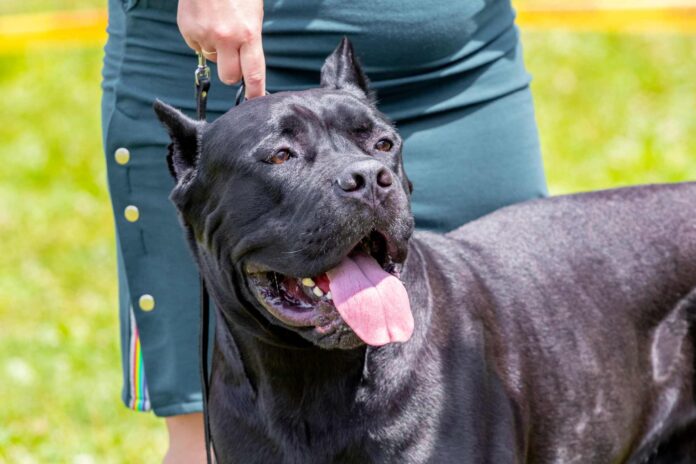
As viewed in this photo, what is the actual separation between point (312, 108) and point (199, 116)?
14.6 inches

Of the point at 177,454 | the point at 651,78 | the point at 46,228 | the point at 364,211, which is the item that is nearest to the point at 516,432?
the point at 364,211

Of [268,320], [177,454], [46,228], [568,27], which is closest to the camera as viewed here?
[268,320]

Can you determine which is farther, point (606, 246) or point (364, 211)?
point (606, 246)

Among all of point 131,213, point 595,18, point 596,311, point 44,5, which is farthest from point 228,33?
point 44,5

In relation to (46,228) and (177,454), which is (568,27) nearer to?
(46,228)

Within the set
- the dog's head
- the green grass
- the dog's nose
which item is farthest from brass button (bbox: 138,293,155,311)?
the green grass

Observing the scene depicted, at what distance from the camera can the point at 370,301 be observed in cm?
296

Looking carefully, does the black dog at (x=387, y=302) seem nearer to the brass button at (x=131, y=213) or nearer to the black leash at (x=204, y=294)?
the black leash at (x=204, y=294)

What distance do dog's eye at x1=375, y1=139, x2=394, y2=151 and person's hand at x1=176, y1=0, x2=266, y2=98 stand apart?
36cm

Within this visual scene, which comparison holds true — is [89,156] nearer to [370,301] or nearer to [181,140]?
[181,140]

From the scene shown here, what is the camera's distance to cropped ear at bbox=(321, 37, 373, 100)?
11.1ft

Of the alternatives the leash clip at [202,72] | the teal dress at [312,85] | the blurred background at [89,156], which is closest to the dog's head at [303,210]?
the leash clip at [202,72]

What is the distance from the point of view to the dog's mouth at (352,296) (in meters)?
2.95

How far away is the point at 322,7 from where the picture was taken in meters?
3.62
